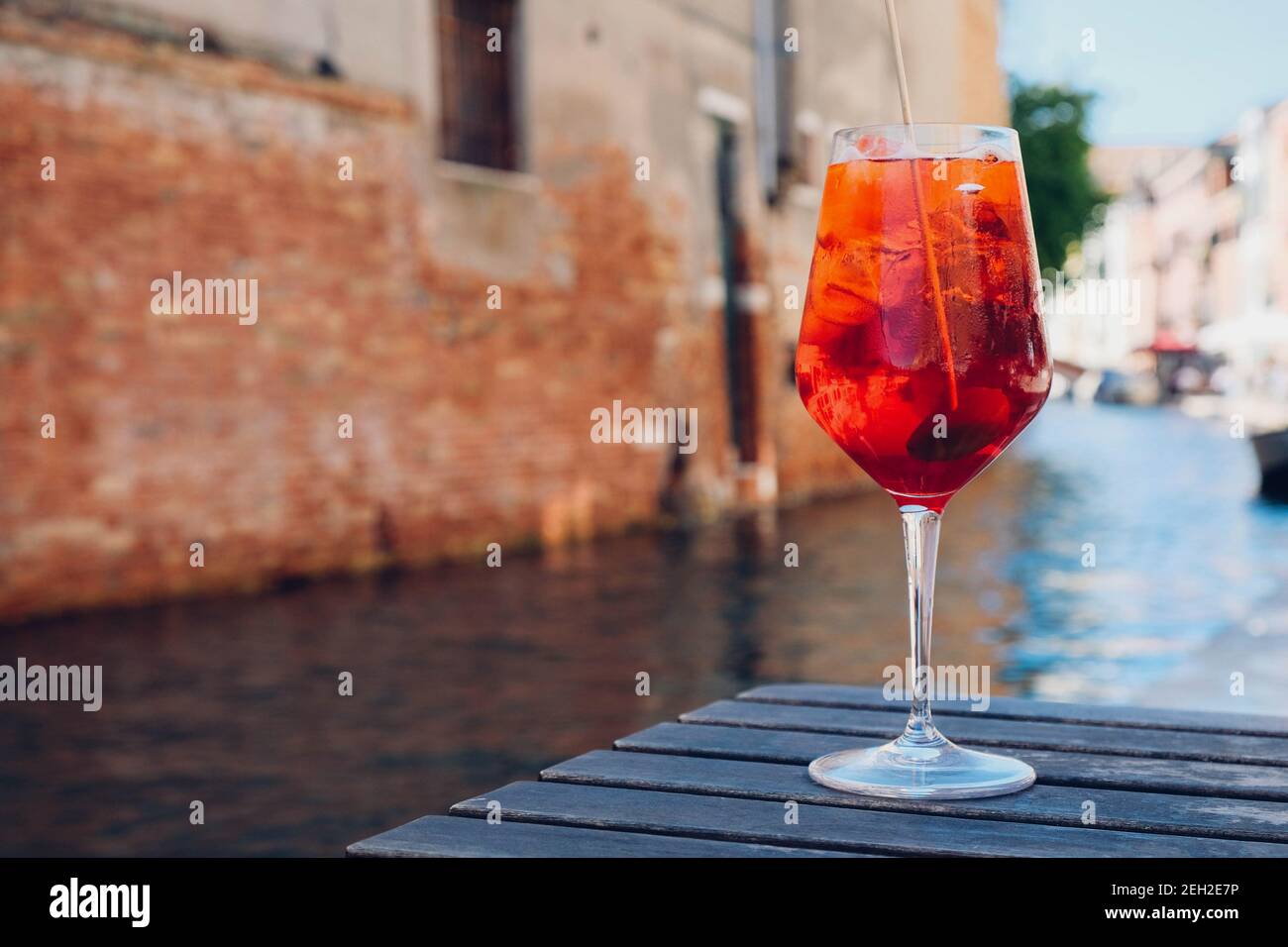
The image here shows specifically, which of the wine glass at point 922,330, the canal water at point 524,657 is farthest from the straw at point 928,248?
the canal water at point 524,657

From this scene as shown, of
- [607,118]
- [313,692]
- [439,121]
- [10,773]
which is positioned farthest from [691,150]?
[10,773]

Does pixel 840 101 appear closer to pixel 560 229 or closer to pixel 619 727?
pixel 560 229

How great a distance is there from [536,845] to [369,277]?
34.9 feet

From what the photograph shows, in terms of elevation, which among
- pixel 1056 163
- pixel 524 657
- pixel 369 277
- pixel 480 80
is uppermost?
pixel 1056 163

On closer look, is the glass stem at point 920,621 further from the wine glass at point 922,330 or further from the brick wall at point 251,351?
the brick wall at point 251,351

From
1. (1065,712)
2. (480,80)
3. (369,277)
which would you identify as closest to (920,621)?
(1065,712)

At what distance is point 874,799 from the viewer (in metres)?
1.39

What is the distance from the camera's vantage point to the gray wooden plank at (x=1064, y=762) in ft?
4.67

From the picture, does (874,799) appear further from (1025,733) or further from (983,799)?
(1025,733)

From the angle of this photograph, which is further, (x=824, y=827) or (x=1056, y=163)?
(x=1056, y=163)

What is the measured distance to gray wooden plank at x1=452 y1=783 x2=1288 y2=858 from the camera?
1209 mm

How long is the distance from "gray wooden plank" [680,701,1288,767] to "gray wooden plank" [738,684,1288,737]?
0.02 m

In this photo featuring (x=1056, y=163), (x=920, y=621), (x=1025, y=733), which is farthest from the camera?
(x=1056, y=163)
